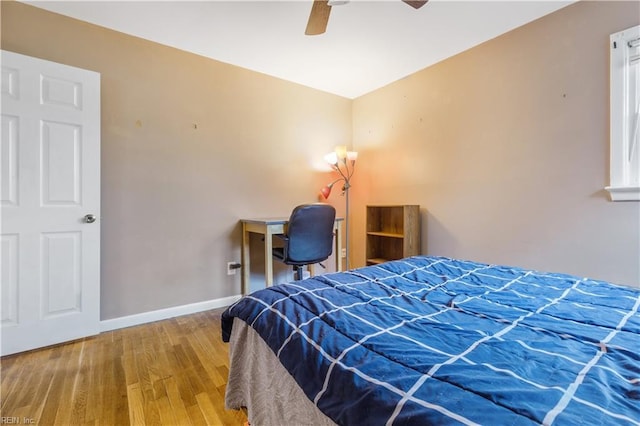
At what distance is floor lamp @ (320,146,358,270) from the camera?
3.38 m

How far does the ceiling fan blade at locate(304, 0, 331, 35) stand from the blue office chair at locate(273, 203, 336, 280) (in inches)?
49.1

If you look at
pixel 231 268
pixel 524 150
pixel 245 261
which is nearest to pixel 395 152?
pixel 524 150

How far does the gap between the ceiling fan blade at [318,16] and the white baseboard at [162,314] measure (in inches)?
96.0

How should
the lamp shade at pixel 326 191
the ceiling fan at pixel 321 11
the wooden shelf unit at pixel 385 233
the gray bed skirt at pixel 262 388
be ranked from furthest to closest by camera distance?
1. the lamp shade at pixel 326 191
2. the wooden shelf unit at pixel 385 233
3. the ceiling fan at pixel 321 11
4. the gray bed skirt at pixel 262 388

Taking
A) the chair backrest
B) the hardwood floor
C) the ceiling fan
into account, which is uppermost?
the ceiling fan

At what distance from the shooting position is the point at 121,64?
2305mm

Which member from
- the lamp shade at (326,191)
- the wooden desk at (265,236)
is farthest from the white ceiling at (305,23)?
the wooden desk at (265,236)

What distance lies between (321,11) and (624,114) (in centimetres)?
202

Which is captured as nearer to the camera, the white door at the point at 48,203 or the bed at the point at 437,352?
the bed at the point at 437,352

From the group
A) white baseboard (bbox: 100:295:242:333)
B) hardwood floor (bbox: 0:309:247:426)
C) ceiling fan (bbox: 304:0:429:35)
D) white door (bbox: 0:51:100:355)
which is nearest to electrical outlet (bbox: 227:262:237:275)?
white baseboard (bbox: 100:295:242:333)

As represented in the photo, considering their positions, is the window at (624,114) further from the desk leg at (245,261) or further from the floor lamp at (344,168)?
the desk leg at (245,261)

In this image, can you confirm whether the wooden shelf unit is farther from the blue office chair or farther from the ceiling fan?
the ceiling fan

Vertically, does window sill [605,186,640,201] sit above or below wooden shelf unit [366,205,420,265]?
above

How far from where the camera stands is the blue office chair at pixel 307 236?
2.34 m
